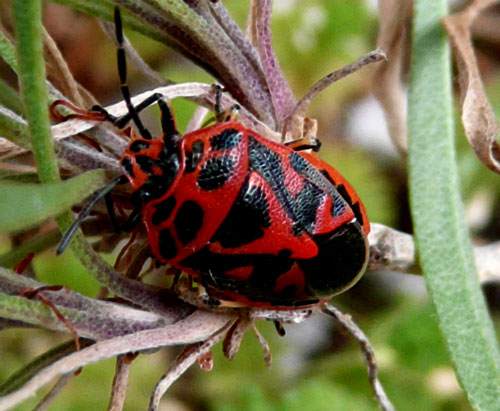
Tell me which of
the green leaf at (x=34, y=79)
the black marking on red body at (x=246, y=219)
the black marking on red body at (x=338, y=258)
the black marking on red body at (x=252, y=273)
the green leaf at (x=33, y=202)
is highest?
the green leaf at (x=34, y=79)

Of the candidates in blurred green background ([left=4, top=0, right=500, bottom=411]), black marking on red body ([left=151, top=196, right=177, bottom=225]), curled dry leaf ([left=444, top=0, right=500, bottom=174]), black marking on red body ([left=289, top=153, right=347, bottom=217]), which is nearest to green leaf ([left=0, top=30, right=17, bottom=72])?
black marking on red body ([left=151, top=196, right=177, bottom=225])

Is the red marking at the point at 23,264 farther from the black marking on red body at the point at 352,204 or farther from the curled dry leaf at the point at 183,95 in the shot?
the black marking on red body at the point at 352,204

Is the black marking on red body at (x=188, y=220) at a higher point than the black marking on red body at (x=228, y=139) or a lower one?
lower

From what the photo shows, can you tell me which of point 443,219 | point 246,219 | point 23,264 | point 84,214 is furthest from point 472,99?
point 23,264

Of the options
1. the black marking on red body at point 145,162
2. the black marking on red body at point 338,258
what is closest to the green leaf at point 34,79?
the black marking on red body at point 145,162

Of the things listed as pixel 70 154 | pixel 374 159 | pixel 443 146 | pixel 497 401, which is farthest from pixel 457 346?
pixel 374 159

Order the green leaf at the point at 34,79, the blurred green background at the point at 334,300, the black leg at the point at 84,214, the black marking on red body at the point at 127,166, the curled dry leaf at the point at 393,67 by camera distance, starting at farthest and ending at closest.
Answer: the blurred green background at the point at 334,300 → the curled dry leaf at the point at 393,67 → the black marking on red body at the point at 127,166 → the black leg at the point at 84,214 → the green leaf at the point at 34,79
